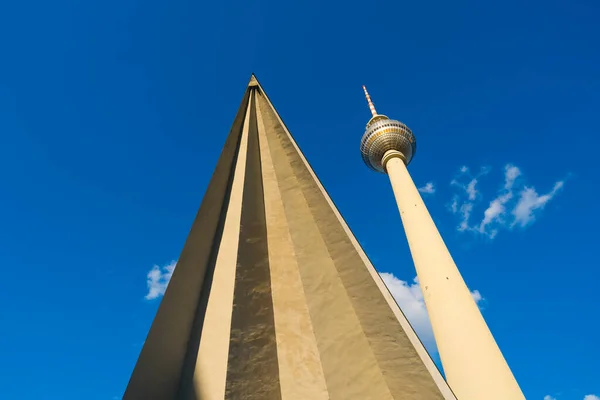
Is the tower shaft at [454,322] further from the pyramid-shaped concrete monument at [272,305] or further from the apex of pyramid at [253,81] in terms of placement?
the apex of pyramid at [253,81]

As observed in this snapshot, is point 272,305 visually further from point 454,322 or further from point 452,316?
point 452,316

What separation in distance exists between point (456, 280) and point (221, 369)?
45.9 feet

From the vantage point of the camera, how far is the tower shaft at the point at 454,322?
39.9ft

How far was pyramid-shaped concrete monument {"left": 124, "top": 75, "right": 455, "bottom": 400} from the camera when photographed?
351 cm

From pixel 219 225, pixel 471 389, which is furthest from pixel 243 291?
pixel 471 389

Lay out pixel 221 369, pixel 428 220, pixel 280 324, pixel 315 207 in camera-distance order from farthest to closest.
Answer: pixel 428 220, pixel 315 207, pixel 280 324, pixel 221 369

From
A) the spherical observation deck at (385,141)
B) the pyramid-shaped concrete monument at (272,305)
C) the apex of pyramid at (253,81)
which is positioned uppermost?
the spherical observation deck at (385,141)

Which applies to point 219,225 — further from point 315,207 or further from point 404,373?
point 404,373

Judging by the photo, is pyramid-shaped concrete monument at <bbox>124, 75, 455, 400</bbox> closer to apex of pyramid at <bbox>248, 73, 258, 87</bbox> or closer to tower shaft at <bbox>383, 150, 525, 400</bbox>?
apex of pyramid at <bbox>248, 73, 258, 87</bbox>

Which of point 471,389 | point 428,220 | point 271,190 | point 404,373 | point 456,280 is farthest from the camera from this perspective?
point 428,220

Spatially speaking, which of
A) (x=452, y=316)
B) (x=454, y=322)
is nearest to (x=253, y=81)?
(x=454, y=322)

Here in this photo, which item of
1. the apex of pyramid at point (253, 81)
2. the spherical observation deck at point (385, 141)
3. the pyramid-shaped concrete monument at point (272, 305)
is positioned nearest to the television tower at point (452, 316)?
the spherical observation deck at point (385, 141)

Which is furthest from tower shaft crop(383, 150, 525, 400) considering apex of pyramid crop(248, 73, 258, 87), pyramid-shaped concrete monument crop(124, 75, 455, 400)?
apex of pyramid crop(248, 73, 258, 87)

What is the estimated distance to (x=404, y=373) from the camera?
10.8 ft
